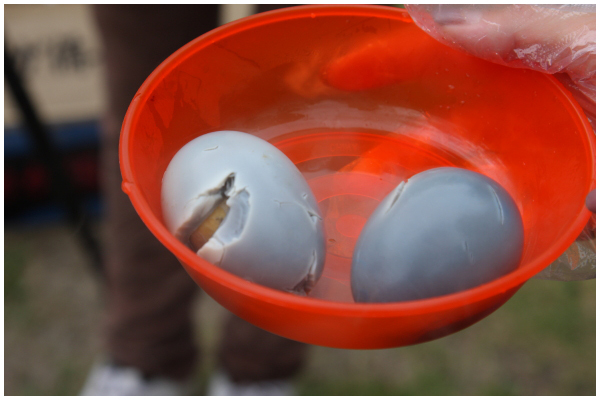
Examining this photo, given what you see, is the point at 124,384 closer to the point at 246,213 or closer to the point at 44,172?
the point at 44,172

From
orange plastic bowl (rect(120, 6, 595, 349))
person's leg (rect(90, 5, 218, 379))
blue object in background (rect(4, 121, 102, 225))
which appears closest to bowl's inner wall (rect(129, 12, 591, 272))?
orange plastic bowl (rect(120, 6, 595, 349))

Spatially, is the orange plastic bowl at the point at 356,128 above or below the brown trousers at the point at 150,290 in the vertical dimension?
above

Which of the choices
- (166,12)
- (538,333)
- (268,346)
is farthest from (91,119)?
(538,333)

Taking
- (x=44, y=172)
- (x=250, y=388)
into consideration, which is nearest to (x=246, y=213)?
(x=250, y=388)

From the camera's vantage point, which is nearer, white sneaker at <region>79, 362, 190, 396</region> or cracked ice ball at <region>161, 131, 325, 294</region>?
cracked ice ball at <region>161, 131, 325, 294</region>

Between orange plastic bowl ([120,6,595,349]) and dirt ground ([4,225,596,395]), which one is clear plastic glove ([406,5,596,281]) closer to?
orange plastic bowl ([120,6,595,349])

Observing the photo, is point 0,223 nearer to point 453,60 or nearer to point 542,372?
point 453,60

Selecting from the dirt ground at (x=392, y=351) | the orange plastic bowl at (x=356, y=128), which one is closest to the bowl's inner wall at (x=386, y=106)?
the orange plastic bowl at (x=356, y=128)

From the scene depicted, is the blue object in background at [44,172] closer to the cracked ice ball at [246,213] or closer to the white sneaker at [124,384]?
the white sneaker at [124,384]
